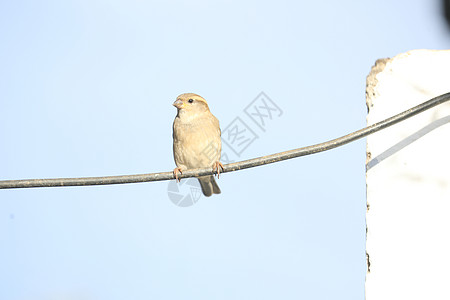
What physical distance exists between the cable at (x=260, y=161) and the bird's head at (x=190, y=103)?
9.18 feet

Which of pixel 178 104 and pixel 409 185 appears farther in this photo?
pixel 178 104

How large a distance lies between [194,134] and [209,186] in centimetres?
85

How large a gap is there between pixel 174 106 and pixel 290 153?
128 inches

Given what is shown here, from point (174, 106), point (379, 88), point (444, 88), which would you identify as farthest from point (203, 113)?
point (444, 88)

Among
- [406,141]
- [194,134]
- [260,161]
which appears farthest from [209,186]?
[260,161]

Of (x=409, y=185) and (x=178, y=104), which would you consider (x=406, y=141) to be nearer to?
(x=409, y=185)

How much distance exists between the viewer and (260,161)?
151 inches

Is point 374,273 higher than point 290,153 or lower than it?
lower

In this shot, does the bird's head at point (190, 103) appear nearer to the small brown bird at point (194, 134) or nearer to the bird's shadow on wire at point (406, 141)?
the small brown bird at point (194, 134)

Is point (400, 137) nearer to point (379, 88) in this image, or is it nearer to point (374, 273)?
point (379, 88)

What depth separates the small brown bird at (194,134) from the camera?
6.67 meters

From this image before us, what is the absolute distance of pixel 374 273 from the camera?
4188mm

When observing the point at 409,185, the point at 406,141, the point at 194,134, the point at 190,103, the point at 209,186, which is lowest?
the point at 209,186

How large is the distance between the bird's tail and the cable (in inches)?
125
